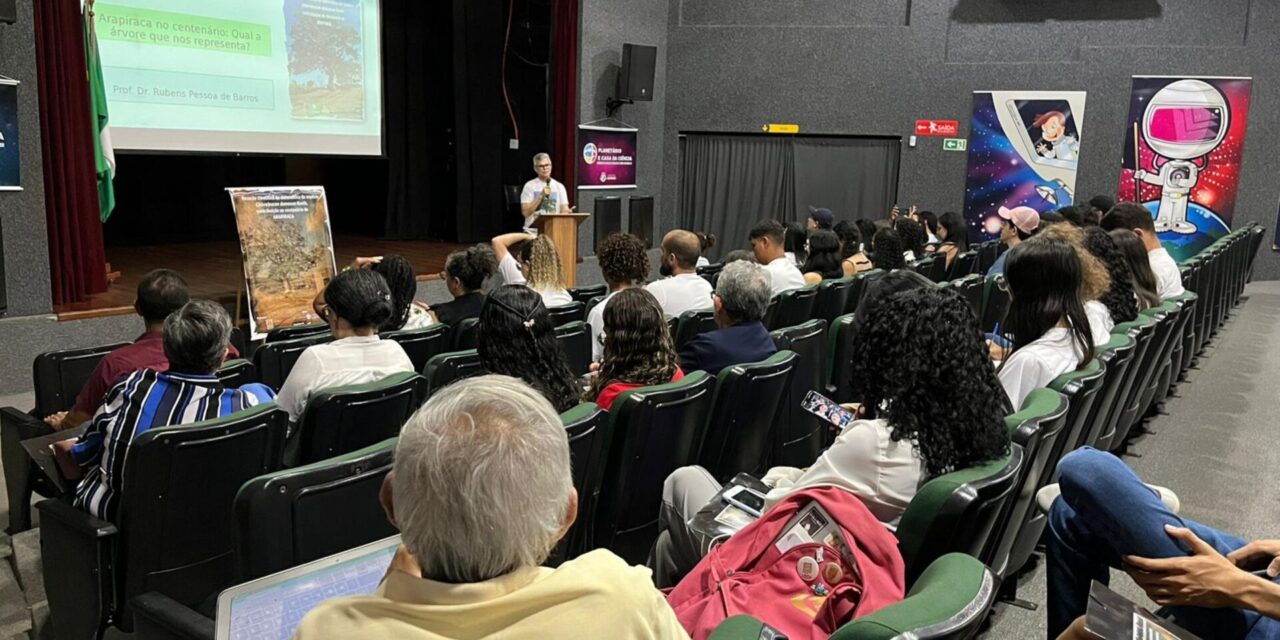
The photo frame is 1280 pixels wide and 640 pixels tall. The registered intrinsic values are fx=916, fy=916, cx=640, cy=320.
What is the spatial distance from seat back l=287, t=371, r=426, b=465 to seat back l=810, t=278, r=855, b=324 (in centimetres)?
309

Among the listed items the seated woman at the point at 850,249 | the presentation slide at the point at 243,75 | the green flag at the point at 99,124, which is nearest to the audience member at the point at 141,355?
the green flag at the point at 99,124

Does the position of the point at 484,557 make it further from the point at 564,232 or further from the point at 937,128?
the point at 937,128

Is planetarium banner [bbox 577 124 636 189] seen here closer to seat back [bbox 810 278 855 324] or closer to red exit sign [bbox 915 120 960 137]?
red exit sign [bbox 915 120 960 137]

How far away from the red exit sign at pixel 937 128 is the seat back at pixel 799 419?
27.9 feet

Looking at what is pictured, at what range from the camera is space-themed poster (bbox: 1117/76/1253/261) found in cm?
1041

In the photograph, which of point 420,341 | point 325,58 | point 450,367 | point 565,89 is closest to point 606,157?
point 565,89

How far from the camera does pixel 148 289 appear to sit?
10.5 ft

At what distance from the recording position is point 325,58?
306 inches

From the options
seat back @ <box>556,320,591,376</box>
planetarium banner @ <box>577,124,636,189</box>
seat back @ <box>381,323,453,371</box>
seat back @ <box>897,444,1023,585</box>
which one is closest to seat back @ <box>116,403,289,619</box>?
seat back @ <box>381,323,453,371</box>

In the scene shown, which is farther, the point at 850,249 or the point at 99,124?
the point at 850,249

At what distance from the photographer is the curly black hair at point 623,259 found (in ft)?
14.5

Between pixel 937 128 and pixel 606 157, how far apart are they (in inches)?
168

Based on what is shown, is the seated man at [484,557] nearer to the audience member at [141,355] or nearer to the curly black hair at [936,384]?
the curly black hair at [936,384]

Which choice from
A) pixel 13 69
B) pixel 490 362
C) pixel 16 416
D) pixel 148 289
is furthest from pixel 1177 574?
pixel 13 69
